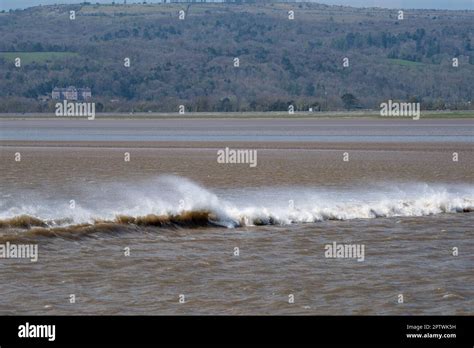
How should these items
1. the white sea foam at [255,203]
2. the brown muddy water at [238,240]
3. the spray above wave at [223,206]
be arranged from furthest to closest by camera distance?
1. the white sea foam at [255,203]
2. the spray above wave at [223,206]
3. the brown muddy water at [238,240]

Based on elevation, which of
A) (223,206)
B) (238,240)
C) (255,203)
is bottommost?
(238,240)

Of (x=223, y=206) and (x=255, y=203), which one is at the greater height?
(x=223, y=206)

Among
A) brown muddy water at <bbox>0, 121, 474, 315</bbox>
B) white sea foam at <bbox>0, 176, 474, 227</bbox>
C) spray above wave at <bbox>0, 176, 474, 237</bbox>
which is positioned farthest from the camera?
white sea foam at <bbox>0, 176, 474, 227</bbox>

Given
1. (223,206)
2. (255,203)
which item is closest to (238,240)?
(223,206)

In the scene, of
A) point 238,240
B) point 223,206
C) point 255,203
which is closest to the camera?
point 238,240

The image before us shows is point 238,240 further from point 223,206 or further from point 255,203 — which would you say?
point 255,203

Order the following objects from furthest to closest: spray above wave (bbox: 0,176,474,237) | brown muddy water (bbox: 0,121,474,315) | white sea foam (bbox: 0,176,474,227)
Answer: white sea foam (bbox: 0,176,474,227) → spray above wave (bbox: 0,176,474,237) → brown muddy water (bbox: 0,121,474,315)
